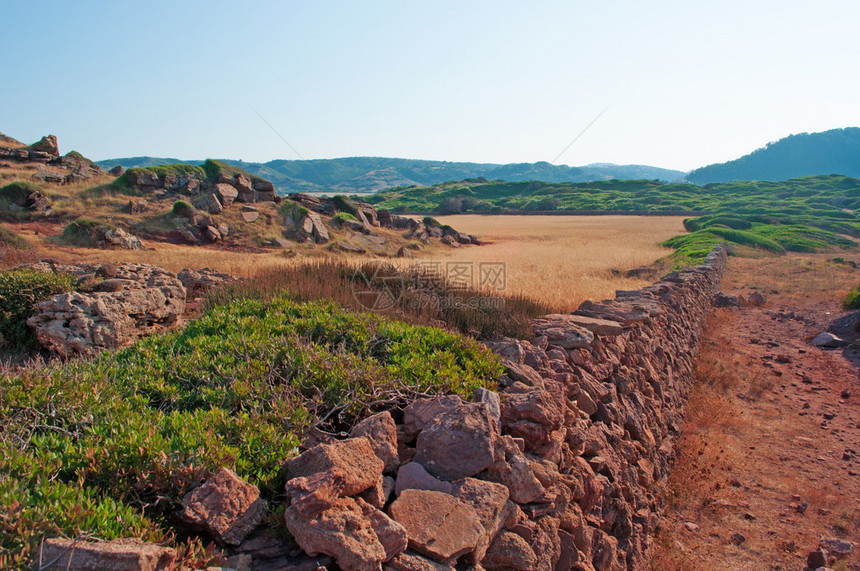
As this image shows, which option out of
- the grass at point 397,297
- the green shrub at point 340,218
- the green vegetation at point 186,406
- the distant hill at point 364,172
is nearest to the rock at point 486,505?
the green vegetation at point 186,406

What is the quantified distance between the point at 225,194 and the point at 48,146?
1391 cm

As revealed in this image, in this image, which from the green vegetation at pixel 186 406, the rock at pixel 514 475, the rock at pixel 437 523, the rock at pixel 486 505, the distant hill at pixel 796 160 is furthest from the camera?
the distant hill at pixel 796 160

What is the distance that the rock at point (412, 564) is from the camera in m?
2.22

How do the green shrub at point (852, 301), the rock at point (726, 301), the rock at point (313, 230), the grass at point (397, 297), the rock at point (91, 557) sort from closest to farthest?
1. the rock at point (91, 557)
2. the grass at point (397, 297)
3. the green shrub at point (852, 301)
4. the rock at point (726, 301)
5. the rock at point (313, 230)

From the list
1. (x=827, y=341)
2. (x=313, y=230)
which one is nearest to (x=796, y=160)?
(x=313, y=230)

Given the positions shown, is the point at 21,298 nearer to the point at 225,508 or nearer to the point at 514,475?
the point at 225,508

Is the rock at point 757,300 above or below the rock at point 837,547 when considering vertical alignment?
above

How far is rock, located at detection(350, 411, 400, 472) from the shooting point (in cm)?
281

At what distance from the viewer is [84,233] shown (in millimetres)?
18625

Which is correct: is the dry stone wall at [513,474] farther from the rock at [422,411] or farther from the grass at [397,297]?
the grass at [397,297]

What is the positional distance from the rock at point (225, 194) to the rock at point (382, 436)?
2445 centimetres

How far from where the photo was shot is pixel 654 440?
19.8 feet

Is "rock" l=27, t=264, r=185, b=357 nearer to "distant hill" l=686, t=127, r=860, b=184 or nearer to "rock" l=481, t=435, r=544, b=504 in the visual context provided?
"rock" l=481, t=435, r=544, b=504

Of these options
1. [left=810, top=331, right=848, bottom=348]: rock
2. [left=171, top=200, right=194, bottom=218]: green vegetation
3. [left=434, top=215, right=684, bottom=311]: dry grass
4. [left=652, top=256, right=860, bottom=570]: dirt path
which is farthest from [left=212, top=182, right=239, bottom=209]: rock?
[left=810, top=331, right=848, bottom=348]: rock
